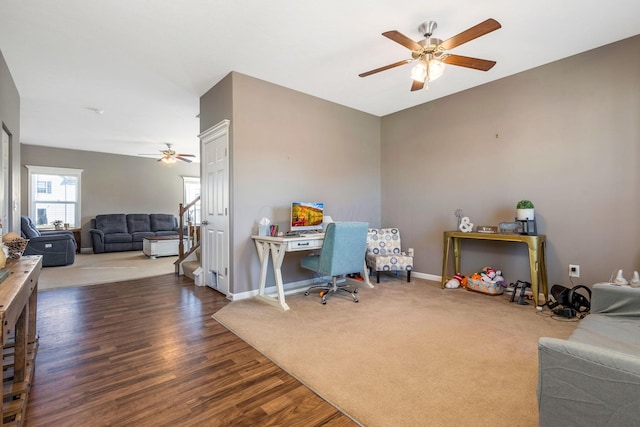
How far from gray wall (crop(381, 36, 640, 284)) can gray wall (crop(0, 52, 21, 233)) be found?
194 inches

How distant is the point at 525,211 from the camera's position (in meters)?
3.29

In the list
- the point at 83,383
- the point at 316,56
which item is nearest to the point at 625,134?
the point at 316,56

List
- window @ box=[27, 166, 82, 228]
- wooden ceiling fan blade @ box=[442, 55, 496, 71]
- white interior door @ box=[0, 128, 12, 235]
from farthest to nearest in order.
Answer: window @ box=[27, 166, 82, 228] < white interior door @ box=[0, 128, 12, 235] < wooden ceiling fan blade @ box=[442, 55, 496, 71]

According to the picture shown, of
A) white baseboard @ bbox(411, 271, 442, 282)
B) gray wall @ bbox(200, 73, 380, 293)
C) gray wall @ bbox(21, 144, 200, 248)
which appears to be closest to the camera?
gray wall @ bbox(200, 73, 380, 293)

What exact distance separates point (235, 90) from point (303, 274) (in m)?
2.46

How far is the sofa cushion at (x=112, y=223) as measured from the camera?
7.62m

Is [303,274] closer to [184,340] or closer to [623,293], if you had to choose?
[184,340]

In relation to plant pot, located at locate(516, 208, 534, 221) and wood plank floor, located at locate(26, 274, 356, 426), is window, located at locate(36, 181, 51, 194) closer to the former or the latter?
wood plank floor, located at locate(26, 274, 356, 426)

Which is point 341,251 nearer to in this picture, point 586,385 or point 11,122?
point 586,385

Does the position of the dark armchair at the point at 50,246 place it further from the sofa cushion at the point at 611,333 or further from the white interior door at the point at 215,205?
the sofa cushion at the point at 611,333

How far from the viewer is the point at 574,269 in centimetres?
319

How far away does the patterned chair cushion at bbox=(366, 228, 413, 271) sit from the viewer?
415cm

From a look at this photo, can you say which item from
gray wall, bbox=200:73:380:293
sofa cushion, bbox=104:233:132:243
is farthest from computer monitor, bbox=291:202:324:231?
sofa cushion, bbox=104:233:132:243

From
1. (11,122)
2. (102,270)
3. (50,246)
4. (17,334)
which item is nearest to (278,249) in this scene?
(17,334)
